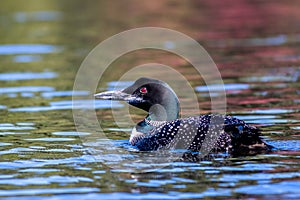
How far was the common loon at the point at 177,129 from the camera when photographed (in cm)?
739

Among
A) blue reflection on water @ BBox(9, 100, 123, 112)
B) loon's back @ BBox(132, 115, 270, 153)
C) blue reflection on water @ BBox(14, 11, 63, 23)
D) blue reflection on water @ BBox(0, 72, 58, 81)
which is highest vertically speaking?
blue reflection on water @ BBox(14, 11, 63, 23)

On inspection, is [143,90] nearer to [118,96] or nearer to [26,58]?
[118,96]

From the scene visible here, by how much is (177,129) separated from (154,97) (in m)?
0.84

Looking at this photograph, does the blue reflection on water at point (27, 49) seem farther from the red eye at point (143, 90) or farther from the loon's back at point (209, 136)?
the loon's back at point (209, 136)

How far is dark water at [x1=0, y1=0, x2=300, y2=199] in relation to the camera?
639cm

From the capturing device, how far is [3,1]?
2523 centimetres

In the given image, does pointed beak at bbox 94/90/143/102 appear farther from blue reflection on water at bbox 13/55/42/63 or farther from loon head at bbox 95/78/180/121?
blue reflection on water at bbox 13/55/42/63

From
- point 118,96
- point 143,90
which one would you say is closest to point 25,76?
point 118,96

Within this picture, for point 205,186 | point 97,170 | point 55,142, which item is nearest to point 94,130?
point 55,142

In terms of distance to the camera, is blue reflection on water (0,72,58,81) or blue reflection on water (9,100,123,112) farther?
blue reflection on water (0,72,58,81)

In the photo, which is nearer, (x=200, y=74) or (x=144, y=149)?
(x=144, y=149)

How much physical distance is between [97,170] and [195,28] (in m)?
12.7

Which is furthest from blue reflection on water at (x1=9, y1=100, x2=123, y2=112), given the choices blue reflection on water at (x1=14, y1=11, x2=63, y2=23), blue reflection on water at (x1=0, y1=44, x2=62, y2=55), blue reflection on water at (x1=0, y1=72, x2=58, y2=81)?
blue reflection on water at (x1=14, y1=11, x2=63, y2=23)

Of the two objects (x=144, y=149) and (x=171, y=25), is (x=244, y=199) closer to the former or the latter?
(x=144, y=149)
